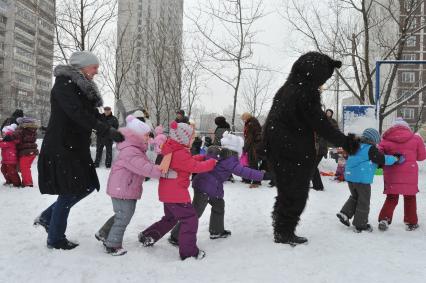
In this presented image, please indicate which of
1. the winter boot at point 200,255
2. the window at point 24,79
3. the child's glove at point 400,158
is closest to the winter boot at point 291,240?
the winter boot at point 200,255

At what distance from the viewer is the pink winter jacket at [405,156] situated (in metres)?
5.56

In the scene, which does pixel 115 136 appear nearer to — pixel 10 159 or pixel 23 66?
pixel 10 159

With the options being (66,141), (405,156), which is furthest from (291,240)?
(66,141)

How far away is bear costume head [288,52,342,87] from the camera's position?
457cm

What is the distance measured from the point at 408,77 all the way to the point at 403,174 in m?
87.1

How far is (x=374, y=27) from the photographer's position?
1817 centimetres

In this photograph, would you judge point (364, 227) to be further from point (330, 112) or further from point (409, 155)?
point (330, 112)

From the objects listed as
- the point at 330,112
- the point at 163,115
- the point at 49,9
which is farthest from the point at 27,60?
the point at 330,112

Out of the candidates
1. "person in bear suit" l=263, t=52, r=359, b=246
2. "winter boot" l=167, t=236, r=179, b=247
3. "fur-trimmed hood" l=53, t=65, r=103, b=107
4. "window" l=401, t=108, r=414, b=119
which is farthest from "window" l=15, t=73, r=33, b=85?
"person in bear suit" l=263, t=52, r=359, b=246

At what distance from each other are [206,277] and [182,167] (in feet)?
3.71

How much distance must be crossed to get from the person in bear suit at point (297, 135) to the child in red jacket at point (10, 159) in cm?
642

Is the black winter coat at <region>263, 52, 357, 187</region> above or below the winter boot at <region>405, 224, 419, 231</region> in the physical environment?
above

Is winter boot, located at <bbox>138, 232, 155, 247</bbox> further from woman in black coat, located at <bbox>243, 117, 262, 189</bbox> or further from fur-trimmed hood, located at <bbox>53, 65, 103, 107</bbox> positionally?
woman in black coat, located at <bbox>243, 117, 262, 189</bbox>

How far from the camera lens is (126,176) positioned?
14.0ft
